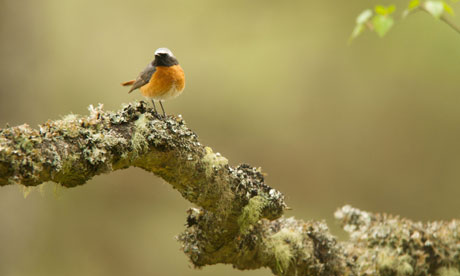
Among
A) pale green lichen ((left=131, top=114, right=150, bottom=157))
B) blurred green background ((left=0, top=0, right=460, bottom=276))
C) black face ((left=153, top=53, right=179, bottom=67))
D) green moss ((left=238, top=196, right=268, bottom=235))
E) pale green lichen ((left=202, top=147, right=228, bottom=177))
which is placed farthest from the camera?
blurred green background ((left=0, top=0, right=460, bottom=276))

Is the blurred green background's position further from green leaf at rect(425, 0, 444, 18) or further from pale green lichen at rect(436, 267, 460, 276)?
green leaf at rect(425, 0, 444, 18)

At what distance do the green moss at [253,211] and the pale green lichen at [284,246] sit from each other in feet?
1.09

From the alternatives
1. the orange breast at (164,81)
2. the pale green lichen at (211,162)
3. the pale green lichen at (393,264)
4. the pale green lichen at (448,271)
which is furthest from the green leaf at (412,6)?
the pale green lichen at (448,271)

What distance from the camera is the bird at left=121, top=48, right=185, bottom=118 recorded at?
2412 millimetres

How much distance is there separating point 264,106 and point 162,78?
412cm

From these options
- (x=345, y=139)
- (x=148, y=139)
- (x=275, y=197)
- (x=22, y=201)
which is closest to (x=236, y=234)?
(x=275, y=197)

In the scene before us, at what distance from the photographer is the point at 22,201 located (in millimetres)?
5410

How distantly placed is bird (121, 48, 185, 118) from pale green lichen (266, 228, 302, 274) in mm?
920

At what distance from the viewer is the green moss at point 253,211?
7.06 feet

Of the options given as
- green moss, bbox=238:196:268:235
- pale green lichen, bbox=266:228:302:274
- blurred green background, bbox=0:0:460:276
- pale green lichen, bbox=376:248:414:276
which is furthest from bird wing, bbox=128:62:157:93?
blurred green background, bbox=0:0:460:276

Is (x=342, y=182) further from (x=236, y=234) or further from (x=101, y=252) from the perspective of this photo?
(x=236, y=234)

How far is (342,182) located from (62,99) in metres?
4.00

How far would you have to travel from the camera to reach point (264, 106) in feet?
21.1

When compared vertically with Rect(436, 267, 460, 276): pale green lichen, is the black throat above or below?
above
